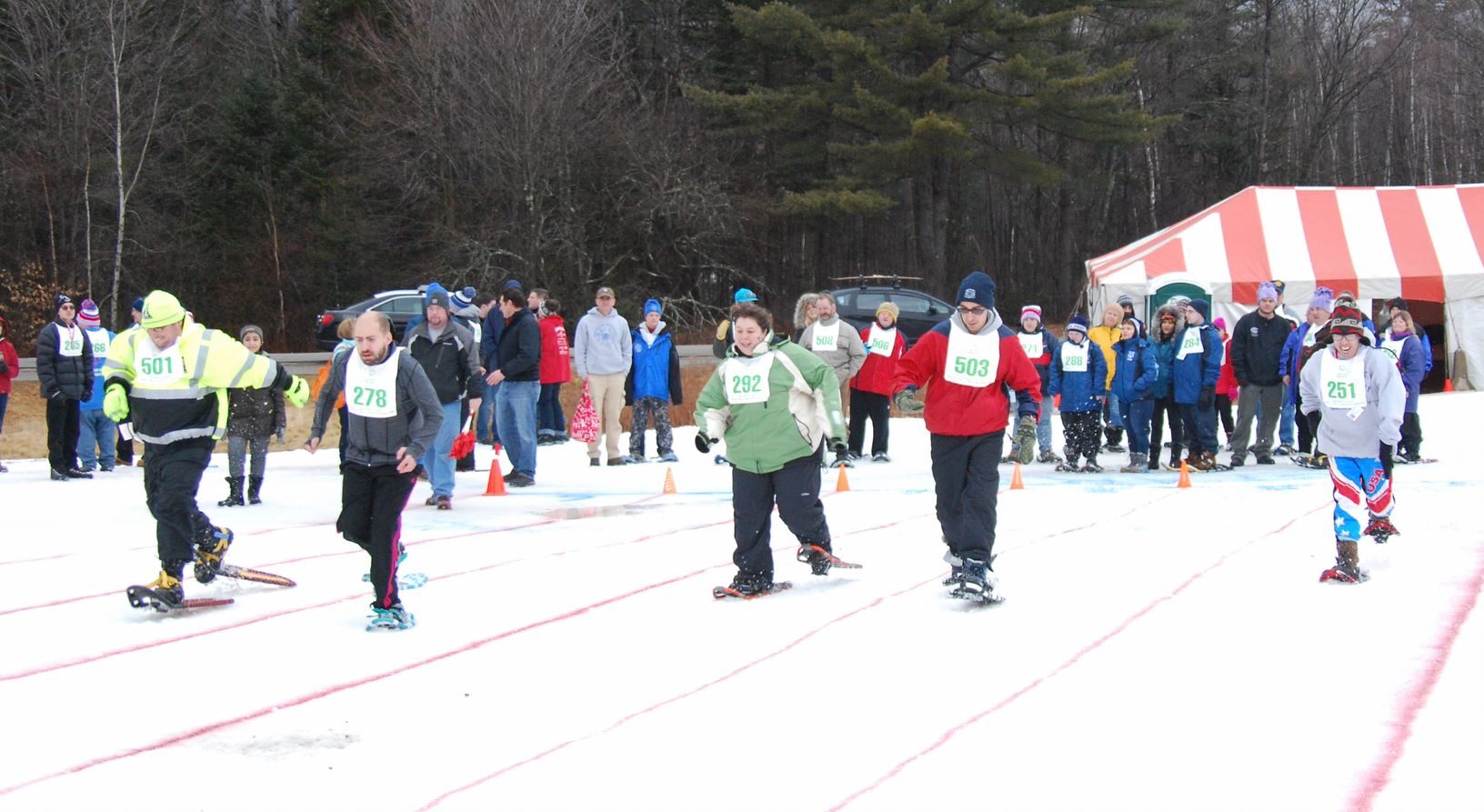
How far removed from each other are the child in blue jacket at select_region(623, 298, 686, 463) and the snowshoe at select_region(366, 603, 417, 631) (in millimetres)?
8726

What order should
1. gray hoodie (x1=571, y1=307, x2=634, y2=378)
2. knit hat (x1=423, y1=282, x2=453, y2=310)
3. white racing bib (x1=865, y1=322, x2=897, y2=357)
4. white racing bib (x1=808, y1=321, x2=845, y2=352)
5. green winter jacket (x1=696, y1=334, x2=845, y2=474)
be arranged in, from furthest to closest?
white racing bib (x1=865, y1=322, x2=897, y2=357) < gray hoodie (x1=571, y1=307, x2=634, y2=378) < white racing bib (x1=808, y1=321, x2=845, y2=352) < knit hat (x1=423, y1=282, x2=453, y2=310) < green winter jacket (x1=696, y1=334, x2=845, y2=474)

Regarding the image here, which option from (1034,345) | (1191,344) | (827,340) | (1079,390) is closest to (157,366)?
(827,340)

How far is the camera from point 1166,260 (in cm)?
2548

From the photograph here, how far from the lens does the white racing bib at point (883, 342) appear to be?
644 inches

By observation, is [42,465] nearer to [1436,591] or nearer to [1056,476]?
[1056,476]

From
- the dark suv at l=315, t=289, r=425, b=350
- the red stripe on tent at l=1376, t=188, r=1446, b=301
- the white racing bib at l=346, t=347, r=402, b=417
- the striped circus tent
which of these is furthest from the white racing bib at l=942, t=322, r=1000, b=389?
the dark suv at l=315, t=289, r=425, b=350

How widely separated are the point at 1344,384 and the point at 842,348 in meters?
7.48

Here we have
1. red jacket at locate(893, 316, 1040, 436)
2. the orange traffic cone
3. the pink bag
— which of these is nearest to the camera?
red jacket at locate(893, 316, 1040, 436)

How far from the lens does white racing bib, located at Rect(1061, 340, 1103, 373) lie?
15547 mm

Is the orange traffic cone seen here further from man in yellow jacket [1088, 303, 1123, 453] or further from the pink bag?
man in yellow jacket [1088, 303, 1123, 453]

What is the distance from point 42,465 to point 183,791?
1360 cm

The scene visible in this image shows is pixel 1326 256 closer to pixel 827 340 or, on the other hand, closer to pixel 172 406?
pixel 827 340

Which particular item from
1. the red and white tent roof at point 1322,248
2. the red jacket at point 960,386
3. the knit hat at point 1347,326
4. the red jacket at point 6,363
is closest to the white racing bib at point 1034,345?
the knit hat at point 1347,326

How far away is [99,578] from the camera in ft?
31.3
